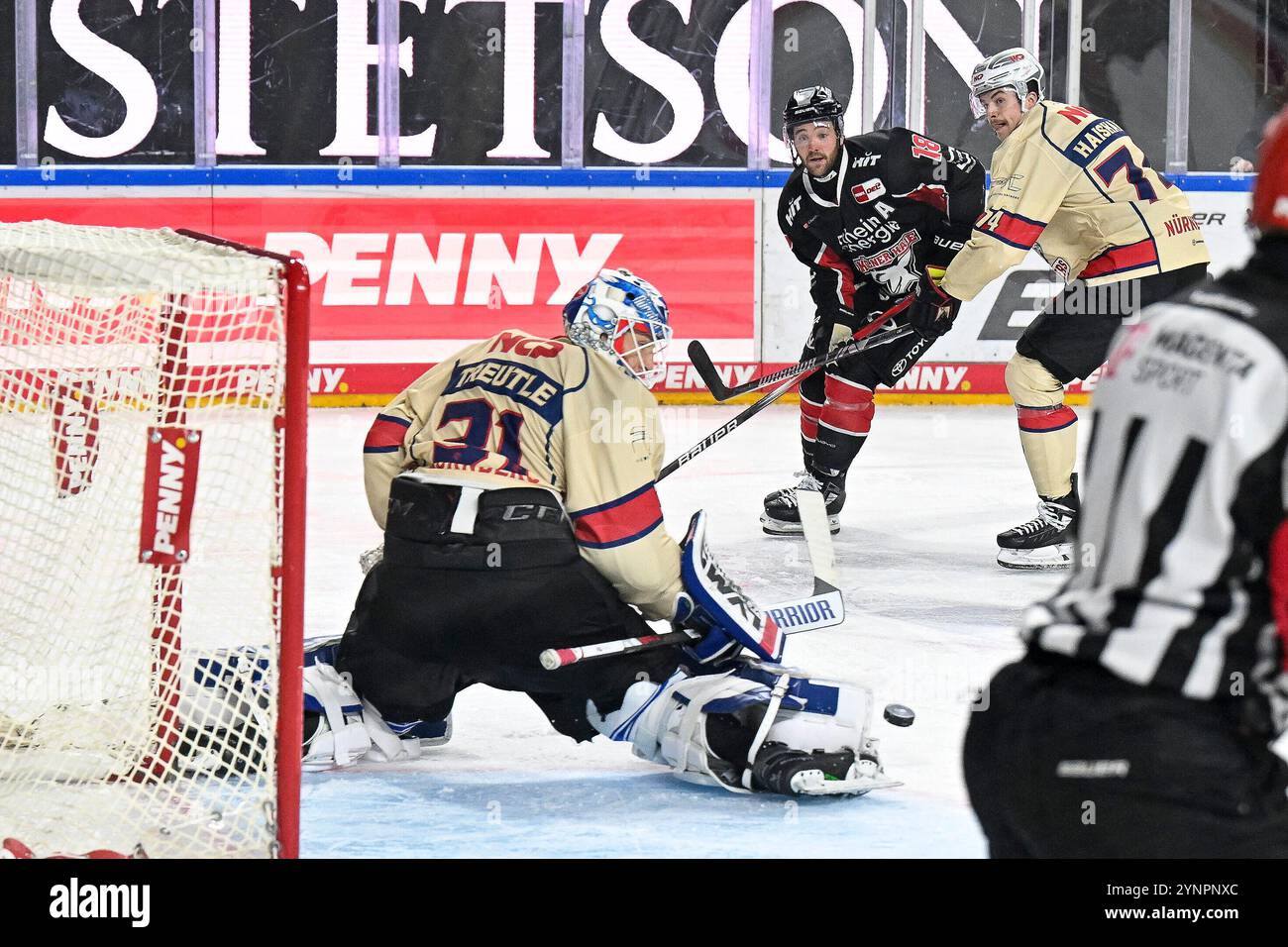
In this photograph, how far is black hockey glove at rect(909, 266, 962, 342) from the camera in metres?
5.17

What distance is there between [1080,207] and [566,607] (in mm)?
2644

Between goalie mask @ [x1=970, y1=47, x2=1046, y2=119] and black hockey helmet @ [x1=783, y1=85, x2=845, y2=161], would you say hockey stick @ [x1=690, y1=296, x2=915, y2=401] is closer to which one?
black hockey helmet @ [x1=783, y1=85, x2=845, y2=161]

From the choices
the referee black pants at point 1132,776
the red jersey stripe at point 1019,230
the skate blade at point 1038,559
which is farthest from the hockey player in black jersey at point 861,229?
the referee black pants at point 1132,776

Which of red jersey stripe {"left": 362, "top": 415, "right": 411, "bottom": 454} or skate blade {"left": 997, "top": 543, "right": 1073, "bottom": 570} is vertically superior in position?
red jersey stripe {"left": 362, "top": 415, "right": 411, "bottom": 454}

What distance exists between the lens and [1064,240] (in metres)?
4.98

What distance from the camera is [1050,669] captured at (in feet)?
4.92

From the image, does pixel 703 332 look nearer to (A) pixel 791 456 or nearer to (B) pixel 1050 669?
A: (A) pixel 791 456

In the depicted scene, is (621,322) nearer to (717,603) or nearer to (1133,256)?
(717,603)

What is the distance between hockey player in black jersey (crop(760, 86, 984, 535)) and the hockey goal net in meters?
2.72

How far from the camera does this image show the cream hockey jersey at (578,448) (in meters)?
2.81

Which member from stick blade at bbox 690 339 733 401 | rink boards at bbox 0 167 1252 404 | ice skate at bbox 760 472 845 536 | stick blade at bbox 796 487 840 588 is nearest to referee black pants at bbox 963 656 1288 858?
stick blade at bbox 796 487 840 588
